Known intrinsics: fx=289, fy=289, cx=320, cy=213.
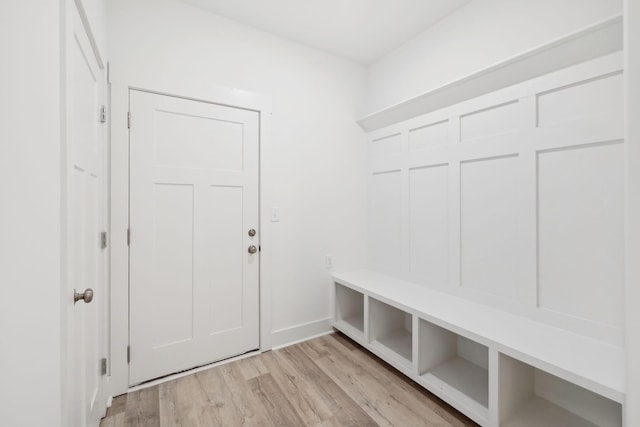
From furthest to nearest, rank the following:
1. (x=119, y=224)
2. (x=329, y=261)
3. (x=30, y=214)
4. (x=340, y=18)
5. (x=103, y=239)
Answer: (x=329, y=261) → (x=340, y=18) → (x=119, y=224) → (x=103, y=239) → (x=30, y=214)

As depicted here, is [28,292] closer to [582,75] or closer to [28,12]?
[28,12]

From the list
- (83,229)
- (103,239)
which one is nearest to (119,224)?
(103,239)

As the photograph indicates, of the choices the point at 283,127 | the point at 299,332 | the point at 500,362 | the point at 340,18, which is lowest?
the point at 299,332

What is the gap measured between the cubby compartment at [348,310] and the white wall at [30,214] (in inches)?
80.4

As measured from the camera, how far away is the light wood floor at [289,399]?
5.32 feet

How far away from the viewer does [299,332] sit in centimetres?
256

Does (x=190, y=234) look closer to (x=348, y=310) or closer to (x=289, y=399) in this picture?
(x=289, y=399)

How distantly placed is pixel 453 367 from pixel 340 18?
8.78ft

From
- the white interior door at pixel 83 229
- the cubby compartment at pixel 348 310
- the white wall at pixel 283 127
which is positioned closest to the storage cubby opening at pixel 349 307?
the cubby compartment at pixel 348 310

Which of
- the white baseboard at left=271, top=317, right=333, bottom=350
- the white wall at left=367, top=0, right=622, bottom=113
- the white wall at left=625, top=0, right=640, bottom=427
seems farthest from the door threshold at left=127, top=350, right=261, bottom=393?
the white wall at left=367, top=0, right=622, bottom=113

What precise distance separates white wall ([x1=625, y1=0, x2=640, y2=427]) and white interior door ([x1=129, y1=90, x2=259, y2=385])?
208cm

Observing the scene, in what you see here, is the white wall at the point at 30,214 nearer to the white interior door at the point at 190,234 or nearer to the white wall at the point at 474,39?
the white interior door at the point at 190,234

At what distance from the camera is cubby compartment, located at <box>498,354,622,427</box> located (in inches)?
56.9

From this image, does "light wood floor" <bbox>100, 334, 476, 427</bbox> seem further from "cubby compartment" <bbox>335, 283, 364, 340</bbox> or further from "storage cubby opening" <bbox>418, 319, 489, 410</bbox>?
"cubby compartment" <bbox>335, 283, 364, 340</bbox>
